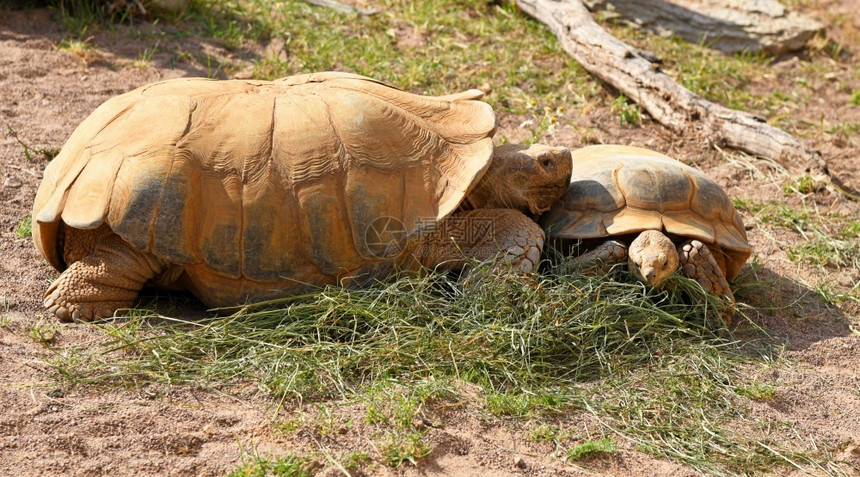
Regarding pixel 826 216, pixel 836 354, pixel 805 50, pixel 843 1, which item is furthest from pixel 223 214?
pixel 843 1

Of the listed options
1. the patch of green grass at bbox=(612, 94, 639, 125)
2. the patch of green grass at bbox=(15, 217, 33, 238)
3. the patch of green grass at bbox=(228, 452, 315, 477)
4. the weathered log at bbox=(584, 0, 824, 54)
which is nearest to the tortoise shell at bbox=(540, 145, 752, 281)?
the patch of green grass at bbox=(228, 452, 315, 477)

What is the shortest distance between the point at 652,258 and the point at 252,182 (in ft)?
6.65

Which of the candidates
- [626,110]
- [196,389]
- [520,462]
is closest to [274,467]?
[196,389]

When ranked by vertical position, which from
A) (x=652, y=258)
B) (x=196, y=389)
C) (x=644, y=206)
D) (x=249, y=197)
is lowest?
(x=196, y=389)

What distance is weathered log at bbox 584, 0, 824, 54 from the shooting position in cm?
892

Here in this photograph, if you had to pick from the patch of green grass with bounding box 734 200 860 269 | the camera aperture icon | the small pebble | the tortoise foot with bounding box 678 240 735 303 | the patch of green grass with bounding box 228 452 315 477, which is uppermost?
the camera aperture icon

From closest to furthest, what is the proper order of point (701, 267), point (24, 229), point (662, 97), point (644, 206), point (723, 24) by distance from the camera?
point (701, 267)
point (644, 206)
point (24, 229)
point (662, 97)
point (723, 24)

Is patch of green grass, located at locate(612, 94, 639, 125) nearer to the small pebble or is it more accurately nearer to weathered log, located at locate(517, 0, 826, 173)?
weathered log, located at locate(517, 0, 826, 173)

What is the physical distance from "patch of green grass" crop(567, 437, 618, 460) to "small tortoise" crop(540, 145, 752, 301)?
1140 mm

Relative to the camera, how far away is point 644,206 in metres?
4.75

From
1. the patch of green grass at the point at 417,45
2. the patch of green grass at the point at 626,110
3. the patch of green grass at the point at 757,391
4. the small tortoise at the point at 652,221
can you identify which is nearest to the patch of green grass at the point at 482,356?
the patch of green grass at the point at 757,391

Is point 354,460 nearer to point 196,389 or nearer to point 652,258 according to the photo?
point 196,389

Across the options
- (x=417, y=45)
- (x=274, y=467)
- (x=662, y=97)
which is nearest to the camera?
(x=274, y=467)

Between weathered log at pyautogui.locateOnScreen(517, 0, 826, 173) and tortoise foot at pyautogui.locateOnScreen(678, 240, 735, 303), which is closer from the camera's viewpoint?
tortoise foot at pyautogui.locateOnScreen(678, 240, 735, 303)
